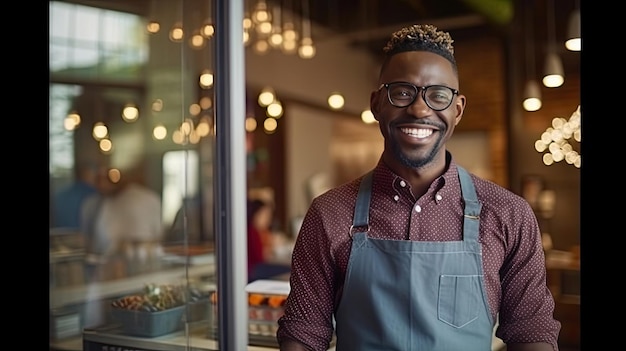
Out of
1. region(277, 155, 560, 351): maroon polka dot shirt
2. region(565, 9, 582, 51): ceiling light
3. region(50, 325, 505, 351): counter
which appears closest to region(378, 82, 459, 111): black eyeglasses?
region(277, 155, 560, 351): maroon polka dot shirt

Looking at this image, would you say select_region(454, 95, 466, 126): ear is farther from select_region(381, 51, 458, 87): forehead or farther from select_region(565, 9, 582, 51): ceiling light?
select_region(565, 9, 582, 51): ceiling light

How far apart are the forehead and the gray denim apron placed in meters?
0.26

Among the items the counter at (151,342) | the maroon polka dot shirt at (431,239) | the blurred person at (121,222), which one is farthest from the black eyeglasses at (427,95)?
the blurred person at (121,222)

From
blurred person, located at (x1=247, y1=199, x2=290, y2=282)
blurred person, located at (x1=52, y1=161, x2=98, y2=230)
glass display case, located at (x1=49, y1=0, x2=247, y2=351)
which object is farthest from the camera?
blurred person, located at (x1=247, y1=199, x2=290, y2=282)

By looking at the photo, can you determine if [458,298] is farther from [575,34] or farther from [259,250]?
[259,250]

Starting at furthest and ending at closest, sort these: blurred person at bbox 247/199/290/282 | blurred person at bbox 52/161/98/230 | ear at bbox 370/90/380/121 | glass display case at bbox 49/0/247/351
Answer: blurred person at bbox 247/199/290/282, blurred person at bbox 52/161/98/230, glass display case at bbox 49/0/247/351, ear at bbox 370/90/380/121

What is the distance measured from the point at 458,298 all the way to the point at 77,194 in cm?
372

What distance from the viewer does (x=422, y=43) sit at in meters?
1.30

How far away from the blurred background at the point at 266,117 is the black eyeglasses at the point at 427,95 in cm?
25

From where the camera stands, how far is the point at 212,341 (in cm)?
192

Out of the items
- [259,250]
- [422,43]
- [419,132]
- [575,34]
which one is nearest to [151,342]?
[419,132]

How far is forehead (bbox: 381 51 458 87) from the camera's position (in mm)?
1285

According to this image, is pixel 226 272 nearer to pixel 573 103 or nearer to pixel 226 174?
pixel 226 174
